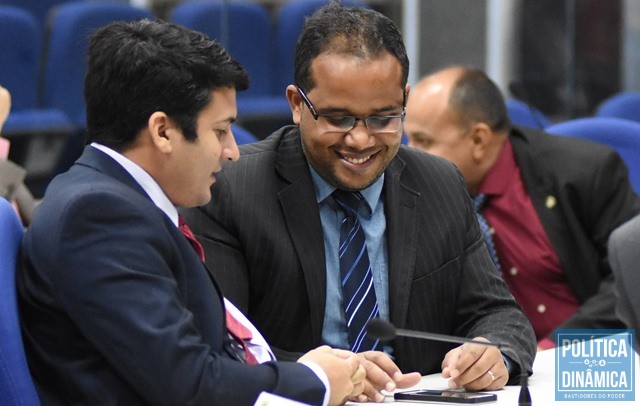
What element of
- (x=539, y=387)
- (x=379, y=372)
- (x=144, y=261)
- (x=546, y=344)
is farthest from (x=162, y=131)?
(x=546, y=344)

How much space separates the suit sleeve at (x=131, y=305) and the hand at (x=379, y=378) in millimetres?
321

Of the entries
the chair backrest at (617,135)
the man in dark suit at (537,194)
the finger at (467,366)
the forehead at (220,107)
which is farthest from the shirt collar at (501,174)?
the forehead at (220,107)

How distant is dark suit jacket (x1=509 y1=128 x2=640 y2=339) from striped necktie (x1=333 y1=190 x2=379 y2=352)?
4.28 feet

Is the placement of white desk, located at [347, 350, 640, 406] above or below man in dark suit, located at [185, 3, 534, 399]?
below

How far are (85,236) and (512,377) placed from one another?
3.03ft

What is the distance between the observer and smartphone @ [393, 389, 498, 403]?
74.4 inches

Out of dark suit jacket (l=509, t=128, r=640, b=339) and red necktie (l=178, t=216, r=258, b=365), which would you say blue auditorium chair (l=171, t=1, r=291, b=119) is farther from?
red necktie (l=178, t=216, r=258, b=365)

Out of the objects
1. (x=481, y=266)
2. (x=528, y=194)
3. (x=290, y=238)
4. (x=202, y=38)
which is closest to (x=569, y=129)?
(x=528, y=194)

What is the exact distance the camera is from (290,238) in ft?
7.41

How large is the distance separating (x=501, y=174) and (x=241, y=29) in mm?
2514

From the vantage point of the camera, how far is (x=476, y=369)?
6.57 ft

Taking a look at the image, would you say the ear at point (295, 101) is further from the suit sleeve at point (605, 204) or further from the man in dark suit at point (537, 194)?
the suit sleeve at point (605, 204)

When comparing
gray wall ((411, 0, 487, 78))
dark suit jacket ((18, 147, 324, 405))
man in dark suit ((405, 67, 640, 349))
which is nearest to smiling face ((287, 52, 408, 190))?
dark suit jacket ((18, 147, 324, 405))

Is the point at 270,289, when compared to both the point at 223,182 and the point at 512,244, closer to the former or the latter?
the point at 223,182
